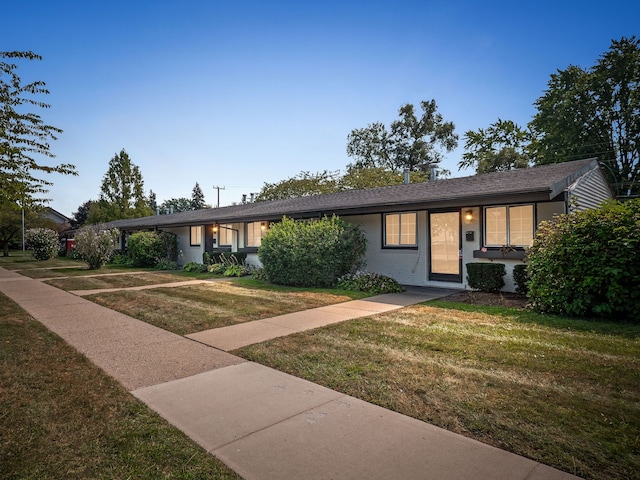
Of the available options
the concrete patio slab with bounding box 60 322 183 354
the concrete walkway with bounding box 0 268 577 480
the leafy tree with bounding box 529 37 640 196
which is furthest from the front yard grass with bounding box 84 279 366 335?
the leafy tree with bounding box 529 37 640 196

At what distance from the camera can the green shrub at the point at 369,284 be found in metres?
9.84

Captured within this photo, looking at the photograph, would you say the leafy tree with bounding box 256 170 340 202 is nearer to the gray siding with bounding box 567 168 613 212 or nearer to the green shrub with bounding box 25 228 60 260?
the green shrub with bounding box 25 228 60 260

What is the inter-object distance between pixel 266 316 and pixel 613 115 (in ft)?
92.9

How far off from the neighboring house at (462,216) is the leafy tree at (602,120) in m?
14.3

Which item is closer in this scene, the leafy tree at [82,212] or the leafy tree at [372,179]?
the leafy tree at [372,179]

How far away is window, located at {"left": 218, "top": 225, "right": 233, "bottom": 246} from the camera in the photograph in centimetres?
1748

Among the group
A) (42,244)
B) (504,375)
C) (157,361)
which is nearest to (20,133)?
(157,361)

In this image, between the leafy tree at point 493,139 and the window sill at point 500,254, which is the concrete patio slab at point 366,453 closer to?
the window sill at point 500,254

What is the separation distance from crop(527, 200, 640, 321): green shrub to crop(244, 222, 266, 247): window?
11443mm

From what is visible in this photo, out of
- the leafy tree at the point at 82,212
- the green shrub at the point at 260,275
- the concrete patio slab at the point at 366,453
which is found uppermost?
the leafy tree at the point at 82,212

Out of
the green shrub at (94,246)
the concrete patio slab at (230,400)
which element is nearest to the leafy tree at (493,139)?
the green shrub at (94,246)

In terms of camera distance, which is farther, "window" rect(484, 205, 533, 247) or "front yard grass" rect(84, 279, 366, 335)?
"window" rect(484, 205, 533, 247)

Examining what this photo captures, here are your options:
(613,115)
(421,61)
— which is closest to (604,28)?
(613,115)

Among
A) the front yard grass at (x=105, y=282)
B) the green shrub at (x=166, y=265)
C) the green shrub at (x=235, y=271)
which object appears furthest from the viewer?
the green shrub at (x=166, y=265)
